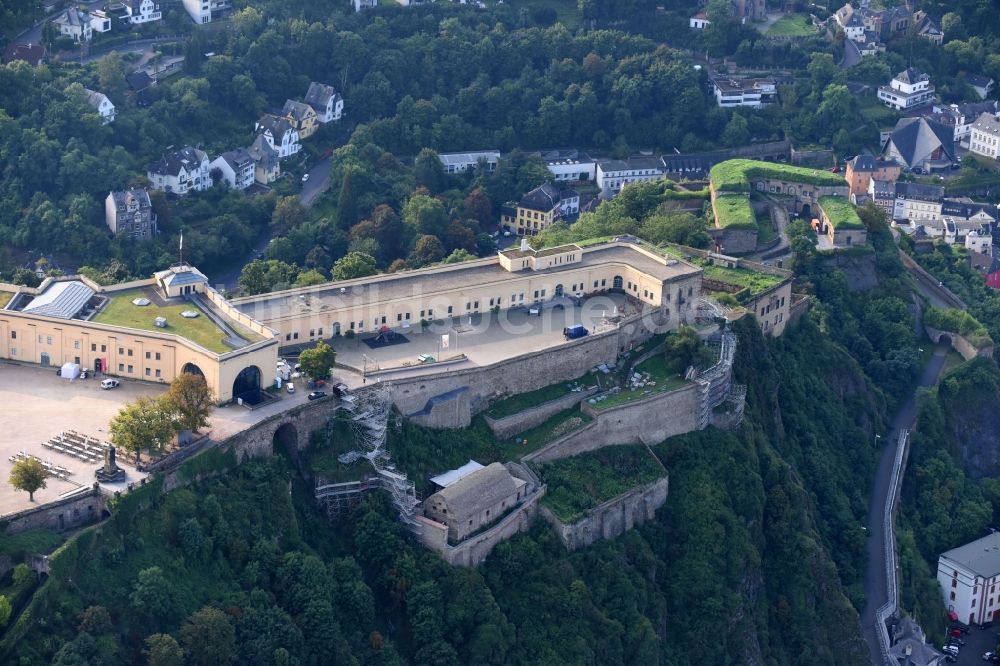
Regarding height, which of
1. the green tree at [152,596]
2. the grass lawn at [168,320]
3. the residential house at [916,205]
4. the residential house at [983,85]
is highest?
the grass lawn at [168,320]

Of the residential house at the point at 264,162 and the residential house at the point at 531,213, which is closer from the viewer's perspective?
the residential house at the point at 531,213

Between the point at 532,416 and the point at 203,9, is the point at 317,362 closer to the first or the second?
the point at 532,416

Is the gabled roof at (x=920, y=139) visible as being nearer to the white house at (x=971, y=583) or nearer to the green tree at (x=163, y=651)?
the white house at (x=971, y=583)

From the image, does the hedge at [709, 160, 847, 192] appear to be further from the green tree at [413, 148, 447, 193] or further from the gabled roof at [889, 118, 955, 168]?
the green tree at [413, 148, 447, 193]

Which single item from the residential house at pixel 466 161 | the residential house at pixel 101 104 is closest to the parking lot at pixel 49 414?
the residential house at pixel 101 104

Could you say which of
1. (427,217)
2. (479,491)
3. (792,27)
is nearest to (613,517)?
(479,491)

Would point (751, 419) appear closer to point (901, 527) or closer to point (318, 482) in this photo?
point (901, 527)
